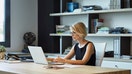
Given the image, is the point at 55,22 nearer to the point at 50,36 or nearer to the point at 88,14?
the point at 50,36

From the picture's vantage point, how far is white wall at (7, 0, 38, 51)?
6.08m

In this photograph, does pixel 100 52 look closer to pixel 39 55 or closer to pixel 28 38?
pixel 39 55

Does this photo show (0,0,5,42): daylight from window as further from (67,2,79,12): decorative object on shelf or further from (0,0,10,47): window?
(67,2,79,12): decorative object on shelf

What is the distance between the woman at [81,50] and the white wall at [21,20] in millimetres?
2493

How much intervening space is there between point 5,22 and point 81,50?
2679 mm

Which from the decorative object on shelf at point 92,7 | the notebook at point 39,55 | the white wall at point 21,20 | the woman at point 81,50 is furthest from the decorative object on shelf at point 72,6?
the notebook at point 39,55

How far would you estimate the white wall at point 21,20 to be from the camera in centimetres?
608

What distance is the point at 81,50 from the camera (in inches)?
148

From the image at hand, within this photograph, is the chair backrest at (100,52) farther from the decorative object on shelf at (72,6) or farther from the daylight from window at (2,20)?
the daylight from window at (2,20)

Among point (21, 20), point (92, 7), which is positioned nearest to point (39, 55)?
point (92, 7)

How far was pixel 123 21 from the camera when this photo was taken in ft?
16.5

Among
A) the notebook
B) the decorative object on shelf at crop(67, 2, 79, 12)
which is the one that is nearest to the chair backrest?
the notebook

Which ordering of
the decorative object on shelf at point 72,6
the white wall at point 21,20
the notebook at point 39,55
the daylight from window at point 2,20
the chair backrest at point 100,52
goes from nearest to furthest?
the notebook at point 39,55 < the chair backrest at point 100,52 < the decorative object on shelf at point 72,6 < the daylight from window at point 2,20 < the white wall at point 21,20

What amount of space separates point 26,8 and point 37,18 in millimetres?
338
